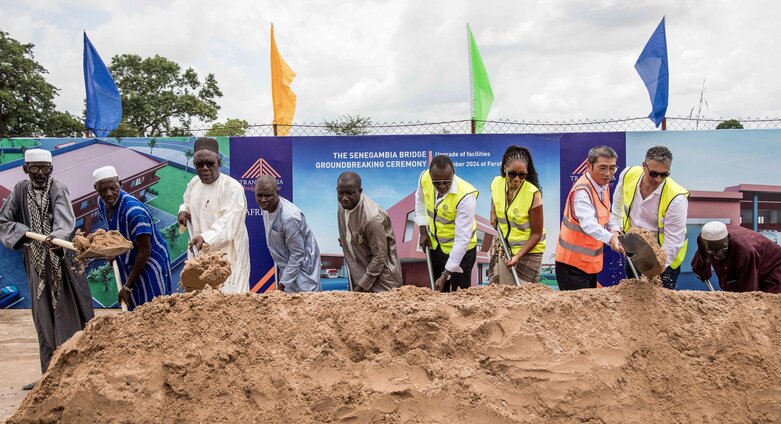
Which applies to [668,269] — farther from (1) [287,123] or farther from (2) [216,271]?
(1) [287,123]

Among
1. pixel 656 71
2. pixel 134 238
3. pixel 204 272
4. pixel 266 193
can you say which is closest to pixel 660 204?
pixel 656 71

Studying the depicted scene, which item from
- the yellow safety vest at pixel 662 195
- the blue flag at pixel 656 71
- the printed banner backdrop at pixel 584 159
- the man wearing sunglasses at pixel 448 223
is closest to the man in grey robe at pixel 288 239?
the man wearing sunglasses at pixel 448 223

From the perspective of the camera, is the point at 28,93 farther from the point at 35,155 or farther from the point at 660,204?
the point at 660,204

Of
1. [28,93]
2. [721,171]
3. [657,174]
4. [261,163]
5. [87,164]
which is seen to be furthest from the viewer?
[28,93]

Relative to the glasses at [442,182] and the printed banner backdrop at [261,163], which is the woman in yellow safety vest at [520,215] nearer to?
the glasses at [442,182]

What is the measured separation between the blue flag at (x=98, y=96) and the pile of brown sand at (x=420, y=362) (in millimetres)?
4951

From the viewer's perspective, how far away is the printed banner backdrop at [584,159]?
240 inches

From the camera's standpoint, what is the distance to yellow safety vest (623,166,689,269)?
3955 millimetres

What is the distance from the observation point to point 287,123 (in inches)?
258

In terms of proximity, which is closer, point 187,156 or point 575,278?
point 575,278

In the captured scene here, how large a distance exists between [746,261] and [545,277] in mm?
2504

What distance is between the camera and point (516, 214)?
426 centimetres

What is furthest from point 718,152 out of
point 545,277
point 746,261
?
point 746,261

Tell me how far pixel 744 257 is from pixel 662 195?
662 mm
